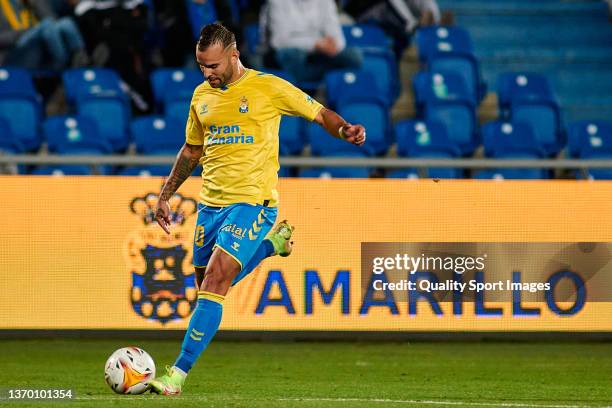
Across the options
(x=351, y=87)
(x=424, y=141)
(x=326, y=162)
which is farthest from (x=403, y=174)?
(x=351, y=87)

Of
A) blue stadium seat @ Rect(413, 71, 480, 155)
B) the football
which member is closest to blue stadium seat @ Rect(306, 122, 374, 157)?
blue stadium seat @ Rect(413, 71, 480, 155)

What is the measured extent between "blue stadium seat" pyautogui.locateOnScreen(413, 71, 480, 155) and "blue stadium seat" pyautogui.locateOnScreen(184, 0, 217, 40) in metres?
2.66

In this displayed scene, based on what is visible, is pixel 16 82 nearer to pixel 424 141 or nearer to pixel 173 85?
pixel 173 85

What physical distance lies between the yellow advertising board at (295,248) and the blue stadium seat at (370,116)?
313 cm

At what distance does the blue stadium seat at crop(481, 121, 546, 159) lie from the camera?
43.8 ft

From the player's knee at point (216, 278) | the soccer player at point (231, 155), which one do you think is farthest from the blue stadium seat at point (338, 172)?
the player's knee at point (216, 278)

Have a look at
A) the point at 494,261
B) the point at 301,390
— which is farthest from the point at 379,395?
the point at 494,261

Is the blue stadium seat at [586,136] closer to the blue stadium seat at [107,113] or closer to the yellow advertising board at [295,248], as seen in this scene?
the yellow advertising board at [295,248]

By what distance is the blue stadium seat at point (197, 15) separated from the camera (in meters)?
15.0

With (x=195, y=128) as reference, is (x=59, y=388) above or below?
below

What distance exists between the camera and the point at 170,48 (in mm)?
15273

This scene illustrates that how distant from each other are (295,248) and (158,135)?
2.97m

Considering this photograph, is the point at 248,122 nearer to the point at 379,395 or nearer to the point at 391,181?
the point at 379,395

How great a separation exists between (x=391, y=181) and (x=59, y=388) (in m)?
3.69
